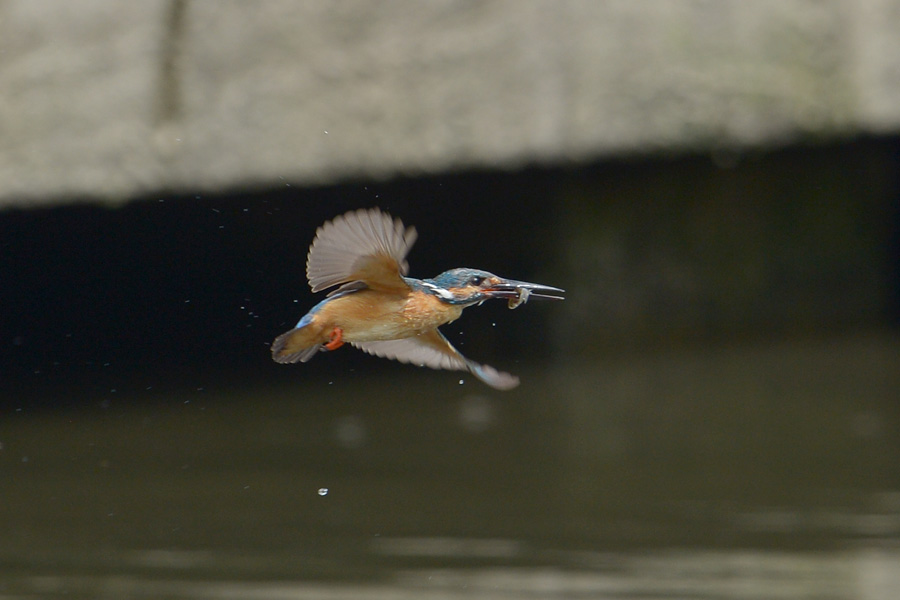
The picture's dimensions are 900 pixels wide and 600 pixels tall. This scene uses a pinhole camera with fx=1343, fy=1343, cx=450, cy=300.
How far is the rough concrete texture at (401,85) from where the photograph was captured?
128 inches

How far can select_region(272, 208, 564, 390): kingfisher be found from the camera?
1.63m

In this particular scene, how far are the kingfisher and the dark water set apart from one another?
0.83 metres

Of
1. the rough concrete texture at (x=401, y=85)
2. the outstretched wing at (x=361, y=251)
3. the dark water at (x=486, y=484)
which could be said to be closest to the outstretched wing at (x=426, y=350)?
the outstretched wing at (x=361, y=251)

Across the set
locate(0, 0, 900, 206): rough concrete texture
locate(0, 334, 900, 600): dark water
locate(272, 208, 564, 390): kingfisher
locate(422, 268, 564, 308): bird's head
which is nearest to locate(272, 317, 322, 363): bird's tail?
locate(272, 208, 564, 390): kingfisher

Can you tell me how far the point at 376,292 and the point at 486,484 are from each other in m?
1.54

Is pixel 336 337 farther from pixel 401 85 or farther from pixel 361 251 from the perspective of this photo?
pixel 401 85

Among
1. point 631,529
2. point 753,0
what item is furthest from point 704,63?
point 631,529

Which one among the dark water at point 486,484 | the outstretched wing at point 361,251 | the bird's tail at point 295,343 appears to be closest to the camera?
the outstretched wing at point 361,251

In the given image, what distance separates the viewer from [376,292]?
171 cm

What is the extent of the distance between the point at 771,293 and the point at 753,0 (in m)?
1.05

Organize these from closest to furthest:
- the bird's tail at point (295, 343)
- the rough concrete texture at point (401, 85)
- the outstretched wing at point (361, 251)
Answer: the outstretched wing at point (361, 251) < the bird's tail at point (295, 343) < the rough concrete texture at point (401, 85)

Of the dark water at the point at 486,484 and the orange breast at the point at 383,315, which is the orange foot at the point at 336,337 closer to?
the orange breast at the point at 383,315

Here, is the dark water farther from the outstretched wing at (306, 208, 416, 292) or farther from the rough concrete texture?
the outstretched wing at (306, 208, 416, 292)

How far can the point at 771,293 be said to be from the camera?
4.27 metres
